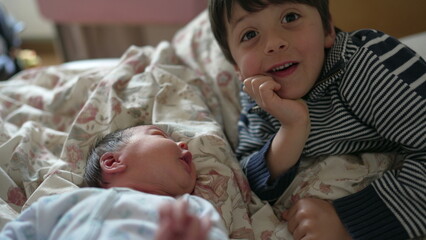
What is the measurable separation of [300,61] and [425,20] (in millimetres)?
615

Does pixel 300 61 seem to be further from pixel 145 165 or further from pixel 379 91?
pixel 145 165

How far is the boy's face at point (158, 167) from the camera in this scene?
776 millimetres

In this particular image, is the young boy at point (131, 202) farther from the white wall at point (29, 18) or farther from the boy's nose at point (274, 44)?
the white wall at point (29, 18)

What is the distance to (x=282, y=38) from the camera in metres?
0.85

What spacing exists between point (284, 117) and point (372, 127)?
0.66 ft

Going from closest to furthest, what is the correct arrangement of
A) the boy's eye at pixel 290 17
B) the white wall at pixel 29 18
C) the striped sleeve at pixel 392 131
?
the striped sleeve at pixel 392 131
the boy's eye at pixel 290 17
the white wall at pixel 29 18

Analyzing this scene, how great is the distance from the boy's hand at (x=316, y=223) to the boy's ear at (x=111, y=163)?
37 cm

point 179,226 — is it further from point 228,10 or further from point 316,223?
point 228,10

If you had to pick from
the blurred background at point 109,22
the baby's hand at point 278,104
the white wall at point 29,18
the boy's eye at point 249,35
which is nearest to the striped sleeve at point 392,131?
the baby's hand at point 278,104

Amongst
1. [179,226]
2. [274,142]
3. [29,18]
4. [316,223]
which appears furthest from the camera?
[29,18]

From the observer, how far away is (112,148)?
831mm

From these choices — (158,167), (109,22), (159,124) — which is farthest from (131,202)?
(109,22)

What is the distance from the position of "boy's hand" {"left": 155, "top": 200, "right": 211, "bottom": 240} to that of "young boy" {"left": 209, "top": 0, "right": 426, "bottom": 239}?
319 millimetres

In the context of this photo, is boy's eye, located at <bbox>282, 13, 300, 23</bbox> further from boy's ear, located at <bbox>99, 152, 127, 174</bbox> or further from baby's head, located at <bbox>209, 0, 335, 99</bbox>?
boy's ear, located at <bbox>99, 152, 127, 174</bbox>
